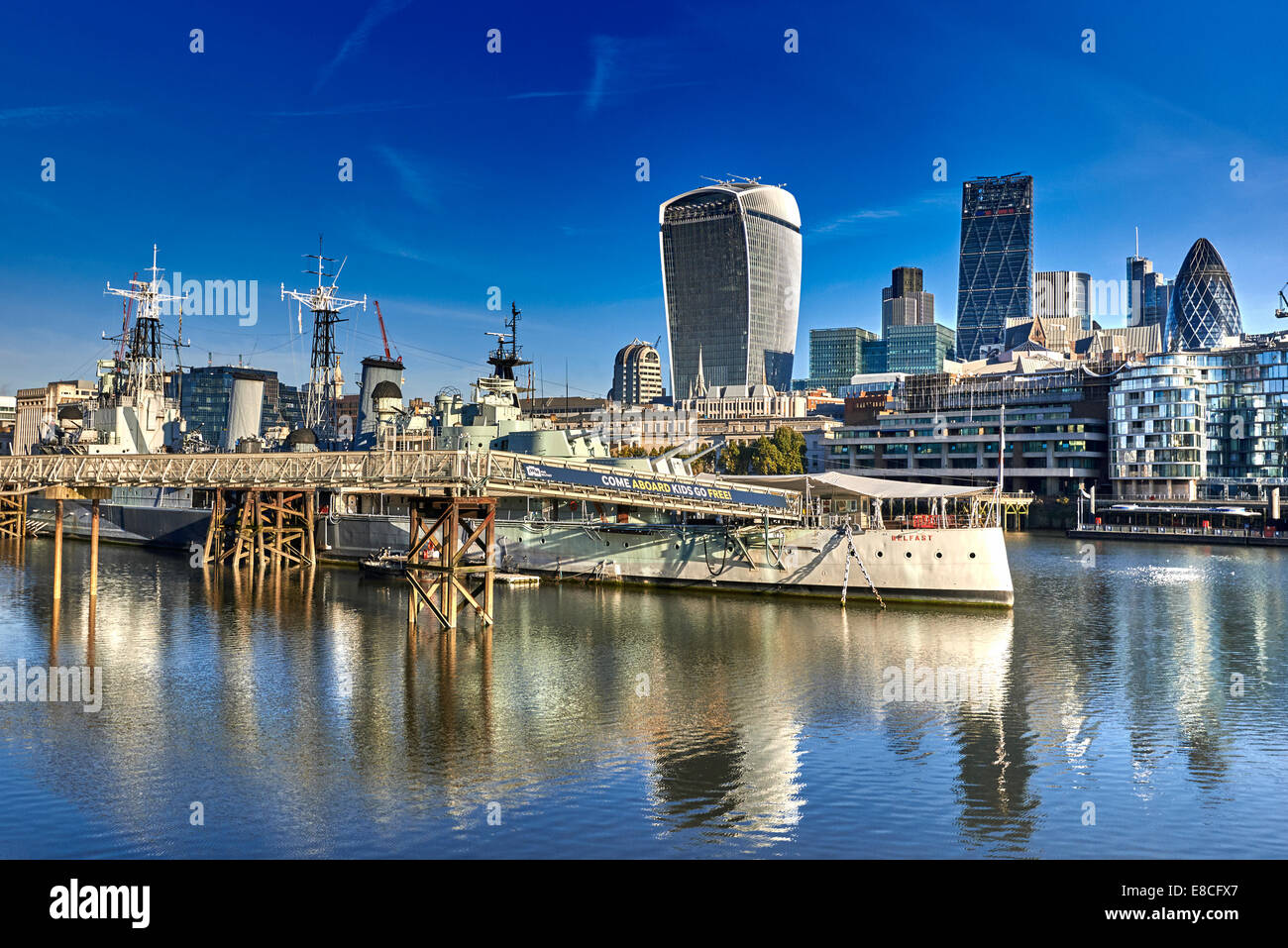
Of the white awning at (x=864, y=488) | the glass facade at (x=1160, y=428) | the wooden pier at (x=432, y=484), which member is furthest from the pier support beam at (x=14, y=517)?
the glass facade at (x=1160, y=428)

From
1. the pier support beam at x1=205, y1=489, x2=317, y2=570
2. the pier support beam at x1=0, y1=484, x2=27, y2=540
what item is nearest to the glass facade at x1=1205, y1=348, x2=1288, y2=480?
the pier support beam at x1=205, y1=489, x2=317, y2=570

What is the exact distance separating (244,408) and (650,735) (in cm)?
7619

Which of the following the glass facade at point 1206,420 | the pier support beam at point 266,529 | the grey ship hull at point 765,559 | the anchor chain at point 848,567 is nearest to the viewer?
the grey ship hull at point 765,559

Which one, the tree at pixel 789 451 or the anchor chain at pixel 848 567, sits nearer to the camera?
the anchor chain at pixel 848 567

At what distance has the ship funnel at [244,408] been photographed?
8900 cm

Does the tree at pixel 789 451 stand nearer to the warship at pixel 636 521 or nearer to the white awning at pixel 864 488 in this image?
the warship at pixel 636 521

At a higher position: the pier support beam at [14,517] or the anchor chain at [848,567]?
the pier support beam at [14,517]

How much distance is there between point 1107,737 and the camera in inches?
1043

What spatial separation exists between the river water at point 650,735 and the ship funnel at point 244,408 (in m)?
43.3

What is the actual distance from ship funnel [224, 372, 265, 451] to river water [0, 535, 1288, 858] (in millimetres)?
43312

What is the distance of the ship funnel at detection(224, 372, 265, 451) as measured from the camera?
89000 mm
